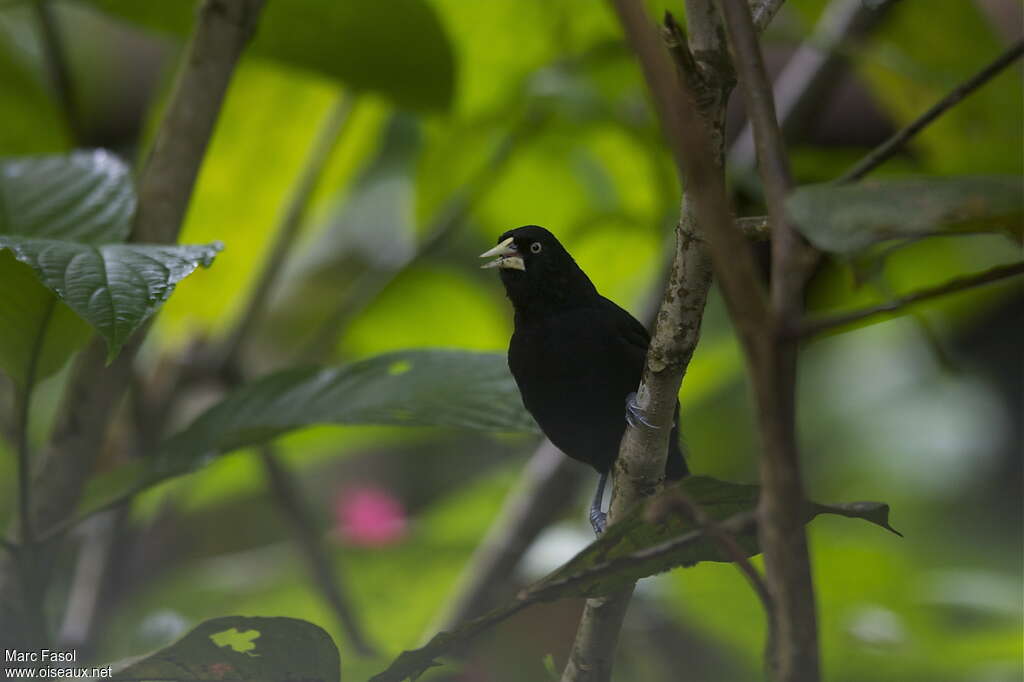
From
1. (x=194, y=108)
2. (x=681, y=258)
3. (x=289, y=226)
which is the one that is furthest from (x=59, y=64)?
(x=681, y=258)

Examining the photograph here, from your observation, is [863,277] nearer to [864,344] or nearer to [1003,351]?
[864,344]

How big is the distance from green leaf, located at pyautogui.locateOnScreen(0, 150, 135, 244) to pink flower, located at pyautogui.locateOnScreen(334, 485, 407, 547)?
0.65 metres

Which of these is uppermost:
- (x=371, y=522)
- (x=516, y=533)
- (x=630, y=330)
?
(x=630, y=330)

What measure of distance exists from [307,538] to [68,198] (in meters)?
0.55

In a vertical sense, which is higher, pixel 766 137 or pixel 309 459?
pixel 766 137

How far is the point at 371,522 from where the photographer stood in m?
1.38

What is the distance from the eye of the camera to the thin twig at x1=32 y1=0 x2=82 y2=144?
1.12 meters

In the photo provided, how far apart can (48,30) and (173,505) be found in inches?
22.5

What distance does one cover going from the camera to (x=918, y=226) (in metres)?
Result: 0.36

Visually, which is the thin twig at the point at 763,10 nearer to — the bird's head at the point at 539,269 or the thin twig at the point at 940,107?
the thin twig at the point at 940,107

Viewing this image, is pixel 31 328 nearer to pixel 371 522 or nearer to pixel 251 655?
pixel 251 655

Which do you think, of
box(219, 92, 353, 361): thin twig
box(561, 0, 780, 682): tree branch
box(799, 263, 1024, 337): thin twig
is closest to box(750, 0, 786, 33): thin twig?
box(561, 0, 780, 682): tree branch

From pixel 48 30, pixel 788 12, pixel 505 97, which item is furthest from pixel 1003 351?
pixel 48 30

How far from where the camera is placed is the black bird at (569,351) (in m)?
0.67
